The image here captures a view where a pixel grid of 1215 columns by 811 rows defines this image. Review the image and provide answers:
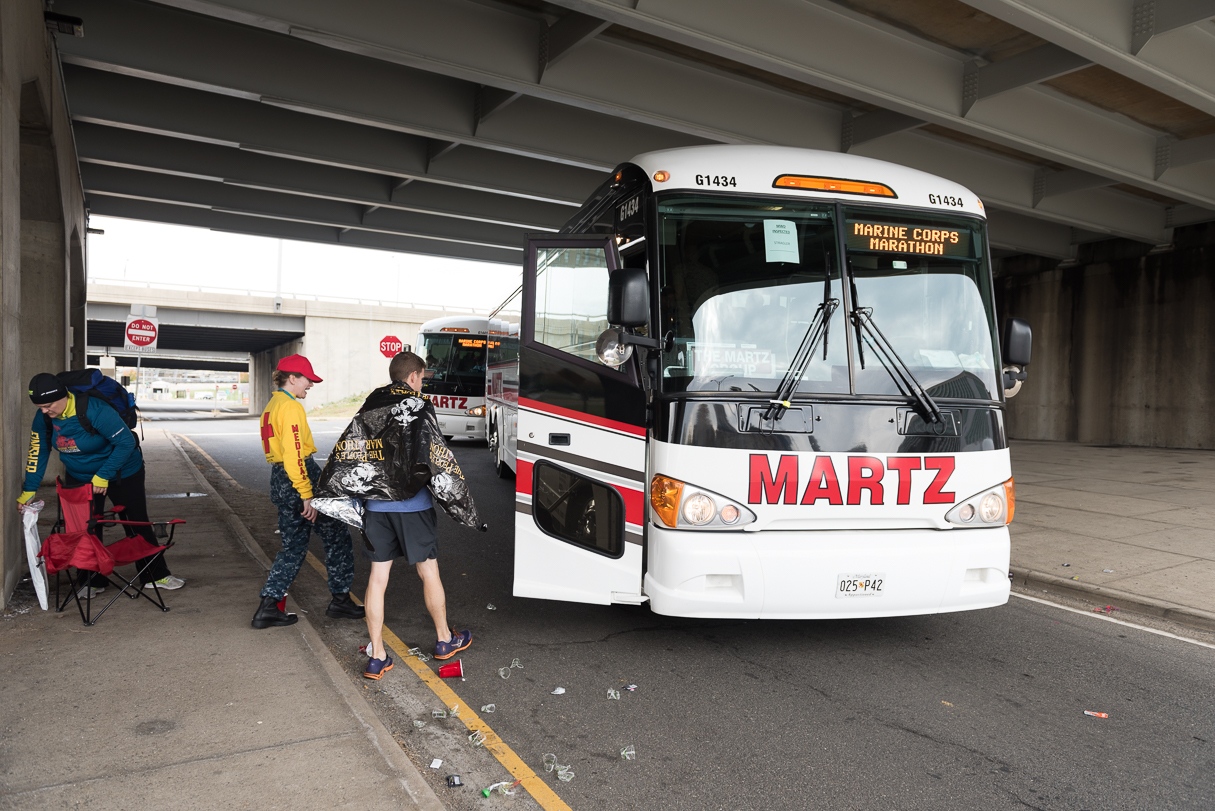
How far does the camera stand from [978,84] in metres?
10.9

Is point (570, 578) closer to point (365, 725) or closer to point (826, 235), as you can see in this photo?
point (365, 725)

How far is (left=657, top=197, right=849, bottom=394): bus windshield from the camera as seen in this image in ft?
15.8

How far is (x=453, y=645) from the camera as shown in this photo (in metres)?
4.99

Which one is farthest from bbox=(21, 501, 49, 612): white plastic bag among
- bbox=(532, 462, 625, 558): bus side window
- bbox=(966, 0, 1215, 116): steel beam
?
bbox=(966, 0, 1215, 116): steel beam

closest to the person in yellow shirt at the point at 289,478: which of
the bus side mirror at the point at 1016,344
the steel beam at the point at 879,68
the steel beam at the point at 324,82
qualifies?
the bus side mirror at the point at 1016,344

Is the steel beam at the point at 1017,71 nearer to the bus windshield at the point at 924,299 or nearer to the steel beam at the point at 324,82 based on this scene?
the steel beam at the point at 324,82

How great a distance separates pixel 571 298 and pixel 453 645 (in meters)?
2.62

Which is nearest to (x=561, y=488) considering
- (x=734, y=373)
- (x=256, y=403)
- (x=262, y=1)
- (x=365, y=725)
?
(x=734, y=373)

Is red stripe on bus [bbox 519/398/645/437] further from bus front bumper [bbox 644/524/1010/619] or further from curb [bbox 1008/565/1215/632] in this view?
curb [bbox 1008/565/1215/632]

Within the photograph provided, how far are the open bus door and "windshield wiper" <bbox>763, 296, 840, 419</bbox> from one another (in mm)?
813

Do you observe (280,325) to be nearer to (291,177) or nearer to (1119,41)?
(291,177)

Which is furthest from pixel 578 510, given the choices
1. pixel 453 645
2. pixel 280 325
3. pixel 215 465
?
pixel 280 325

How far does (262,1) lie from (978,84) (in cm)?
911

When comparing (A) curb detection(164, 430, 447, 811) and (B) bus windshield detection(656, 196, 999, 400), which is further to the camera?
(B) bus windshield detection(656, 196, 999, 400)
